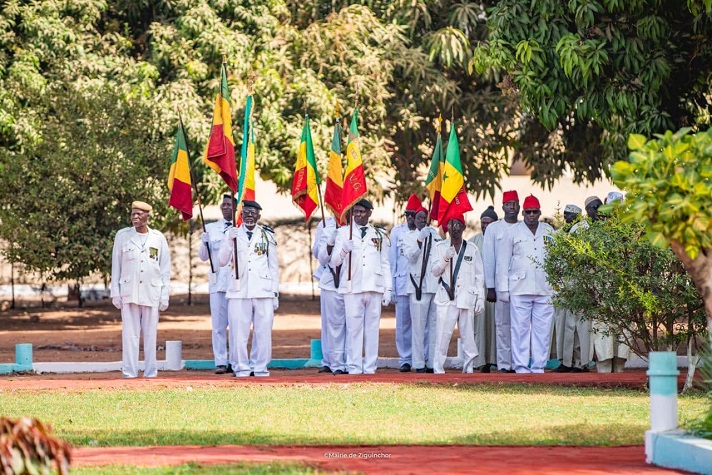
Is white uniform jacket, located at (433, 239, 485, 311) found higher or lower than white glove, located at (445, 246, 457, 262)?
lower

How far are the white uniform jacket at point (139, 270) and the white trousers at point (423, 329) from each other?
10.9 ft

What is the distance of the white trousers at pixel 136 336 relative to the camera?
50.3 feet

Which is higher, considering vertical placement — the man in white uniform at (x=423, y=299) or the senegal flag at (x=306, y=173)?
the senegal flag at (x=306, y=173)

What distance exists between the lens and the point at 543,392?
13.1m

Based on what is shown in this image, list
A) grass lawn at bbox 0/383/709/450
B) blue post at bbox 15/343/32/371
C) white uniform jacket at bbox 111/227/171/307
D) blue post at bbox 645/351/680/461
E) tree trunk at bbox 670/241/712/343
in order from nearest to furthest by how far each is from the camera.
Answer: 1. blue post at bbox 645/351/680/461
2. tree trunk at bbox 670/241/712/343
3. grass lawn at bbox 0/383/709/450
4. white uniform jacket at bbox 111/227/171/307
5. blue post at bbox 15/343/32/371

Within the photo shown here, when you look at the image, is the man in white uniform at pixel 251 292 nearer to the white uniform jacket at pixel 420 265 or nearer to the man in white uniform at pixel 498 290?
the white uniform jacket at pixel 420 265

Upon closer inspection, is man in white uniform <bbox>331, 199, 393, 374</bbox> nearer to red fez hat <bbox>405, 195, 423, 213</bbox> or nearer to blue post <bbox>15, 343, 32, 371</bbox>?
red fez hat <bbox>405, 195, 423, 213</bbox>

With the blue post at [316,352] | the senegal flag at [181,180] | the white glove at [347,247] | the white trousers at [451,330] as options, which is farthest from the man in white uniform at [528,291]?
the senegal flag at [181,180]

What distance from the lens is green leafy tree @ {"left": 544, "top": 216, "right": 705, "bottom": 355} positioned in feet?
41.6

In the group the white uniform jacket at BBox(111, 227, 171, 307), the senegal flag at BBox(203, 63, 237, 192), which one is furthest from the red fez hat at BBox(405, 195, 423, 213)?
the white uniform jacket at BBox(111, 227, 171, 307)

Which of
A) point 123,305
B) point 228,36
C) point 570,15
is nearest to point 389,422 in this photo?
point 123,305

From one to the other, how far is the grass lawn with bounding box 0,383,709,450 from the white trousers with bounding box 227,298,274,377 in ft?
6.01

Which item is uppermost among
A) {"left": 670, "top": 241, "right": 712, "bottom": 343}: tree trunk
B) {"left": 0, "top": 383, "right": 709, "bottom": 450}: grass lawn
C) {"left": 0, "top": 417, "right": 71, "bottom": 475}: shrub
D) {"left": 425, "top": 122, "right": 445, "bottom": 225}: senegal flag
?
{"left": 425, "top": 122, "right": 445, "bottom": 225}: senegal flag

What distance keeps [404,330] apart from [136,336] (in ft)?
12.3
